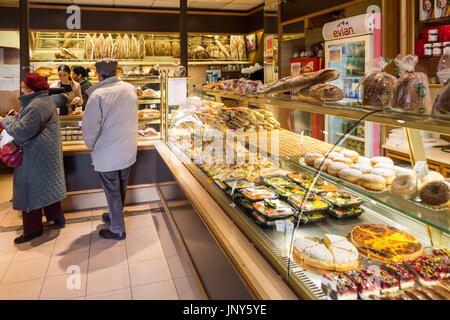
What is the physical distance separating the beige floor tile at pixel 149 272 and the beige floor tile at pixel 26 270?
0.75 metres

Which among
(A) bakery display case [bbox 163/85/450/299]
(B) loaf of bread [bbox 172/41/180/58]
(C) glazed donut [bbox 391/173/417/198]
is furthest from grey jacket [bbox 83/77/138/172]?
(B) loaf of bread [bbox 172/41/180/58]

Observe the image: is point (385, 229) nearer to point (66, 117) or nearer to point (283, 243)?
point (283, 243)

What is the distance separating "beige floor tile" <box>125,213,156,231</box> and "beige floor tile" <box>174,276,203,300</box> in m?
1.29

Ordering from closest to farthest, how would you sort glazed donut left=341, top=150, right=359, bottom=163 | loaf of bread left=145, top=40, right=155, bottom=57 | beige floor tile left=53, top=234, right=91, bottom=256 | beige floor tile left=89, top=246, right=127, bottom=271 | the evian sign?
glazed donut left=341, top=150, right=359, bottom=163 < beige floor tile left=89, top=246, right=127, bottom=271 < beige floor tile left=53, top=234, right=91, bottom=256 < the evian sign < loaf of bread left=145, top=40, right=155, bottom=57

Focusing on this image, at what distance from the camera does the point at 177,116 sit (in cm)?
452

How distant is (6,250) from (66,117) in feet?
5.54

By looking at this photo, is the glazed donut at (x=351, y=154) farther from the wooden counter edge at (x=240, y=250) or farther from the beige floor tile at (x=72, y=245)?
the beige floor tile at (x=72, y=245)

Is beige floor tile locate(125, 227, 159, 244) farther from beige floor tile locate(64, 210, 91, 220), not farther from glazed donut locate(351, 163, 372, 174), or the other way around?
glazed donut locate(351, 163, 372, 174)

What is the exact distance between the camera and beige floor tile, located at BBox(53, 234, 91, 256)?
357 cm

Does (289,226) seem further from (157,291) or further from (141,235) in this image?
(141,235)

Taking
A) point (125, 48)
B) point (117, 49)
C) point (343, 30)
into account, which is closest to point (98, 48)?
point (117, 49)

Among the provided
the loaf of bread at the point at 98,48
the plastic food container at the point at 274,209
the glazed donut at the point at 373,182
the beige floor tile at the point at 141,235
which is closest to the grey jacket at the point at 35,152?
the beige floor tile at the point at 141,235

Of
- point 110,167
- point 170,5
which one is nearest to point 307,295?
point 110,167
